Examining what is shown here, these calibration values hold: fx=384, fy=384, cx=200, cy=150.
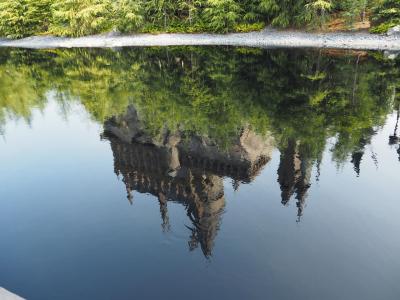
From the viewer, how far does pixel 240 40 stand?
53219 mm

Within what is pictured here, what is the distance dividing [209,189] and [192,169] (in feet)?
5.59

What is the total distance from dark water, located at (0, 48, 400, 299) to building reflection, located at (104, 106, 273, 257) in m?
0.09

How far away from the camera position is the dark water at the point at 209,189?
35.2ft

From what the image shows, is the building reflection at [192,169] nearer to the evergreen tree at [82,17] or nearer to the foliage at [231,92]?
the foliage at [231,92]

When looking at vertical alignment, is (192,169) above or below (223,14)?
below

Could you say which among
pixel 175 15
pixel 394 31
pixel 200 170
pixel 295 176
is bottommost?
pixel 200 170

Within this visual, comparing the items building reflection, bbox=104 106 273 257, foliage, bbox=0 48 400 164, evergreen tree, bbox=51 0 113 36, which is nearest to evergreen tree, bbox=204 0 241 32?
foliage, bbox=0 48 400 164

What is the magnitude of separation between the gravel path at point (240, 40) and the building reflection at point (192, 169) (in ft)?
97.4

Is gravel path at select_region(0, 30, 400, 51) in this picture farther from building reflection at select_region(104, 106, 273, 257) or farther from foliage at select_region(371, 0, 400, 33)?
building reflection at select_region(104, 106, 273, 257)

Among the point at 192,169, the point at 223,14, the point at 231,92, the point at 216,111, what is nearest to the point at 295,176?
the point at 192,169

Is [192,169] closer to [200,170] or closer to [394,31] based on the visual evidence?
[200,170]

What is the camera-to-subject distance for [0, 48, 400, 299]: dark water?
1072 cm

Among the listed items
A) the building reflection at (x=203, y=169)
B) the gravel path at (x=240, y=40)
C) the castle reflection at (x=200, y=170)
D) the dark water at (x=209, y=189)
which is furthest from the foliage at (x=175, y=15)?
the castle reflection at (x=200, y=170)

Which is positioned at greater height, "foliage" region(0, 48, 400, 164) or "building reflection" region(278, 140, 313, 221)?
"building reflection" region(278, 140, 313, 221)
